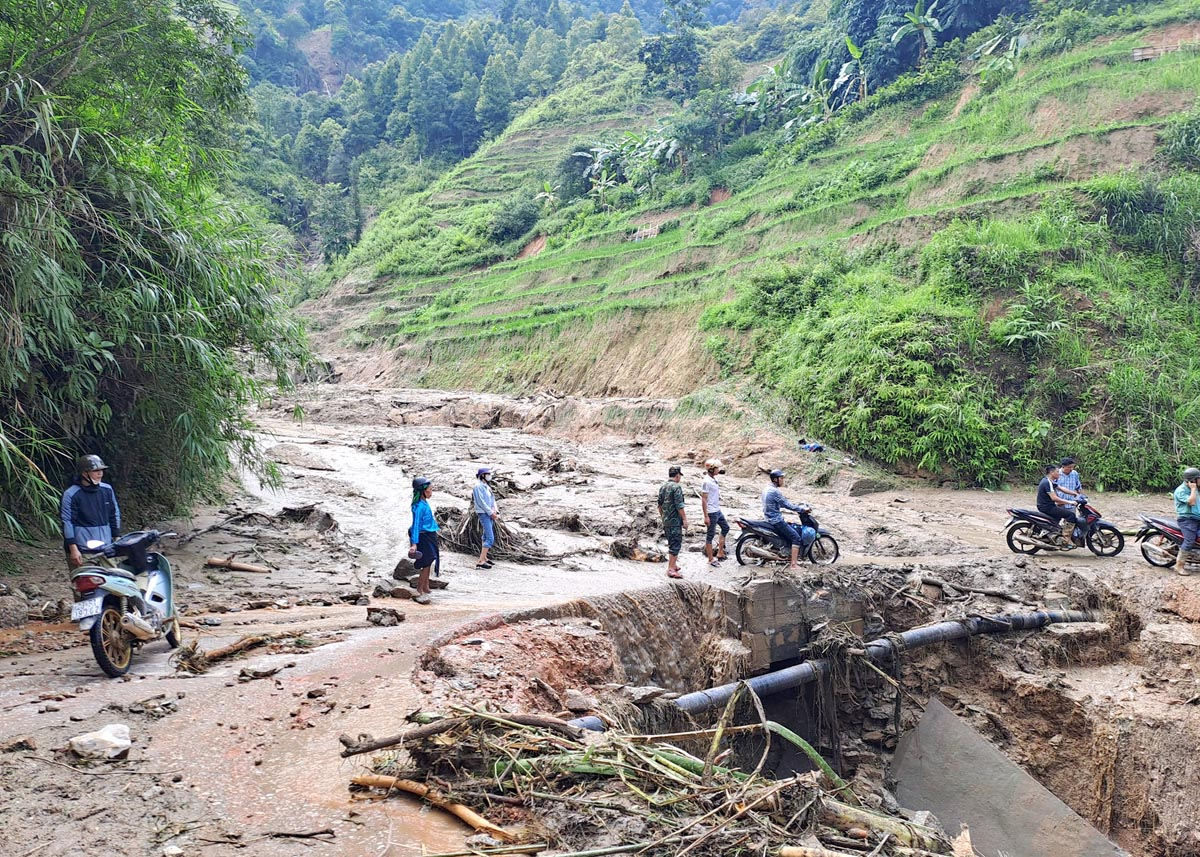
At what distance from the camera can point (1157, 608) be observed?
1085 centimetres

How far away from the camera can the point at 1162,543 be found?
→ 11922mm

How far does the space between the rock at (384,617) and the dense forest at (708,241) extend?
339cm

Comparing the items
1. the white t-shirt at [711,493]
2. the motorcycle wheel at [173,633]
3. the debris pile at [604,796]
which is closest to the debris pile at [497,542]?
the white t-shirt at [711,493]

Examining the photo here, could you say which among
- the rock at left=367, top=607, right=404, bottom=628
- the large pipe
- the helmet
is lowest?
the large pipe


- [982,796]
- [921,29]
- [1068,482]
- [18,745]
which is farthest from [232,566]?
[921,29]

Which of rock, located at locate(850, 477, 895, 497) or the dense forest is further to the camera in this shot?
rock, located at locate(850, 477, 895, 497)

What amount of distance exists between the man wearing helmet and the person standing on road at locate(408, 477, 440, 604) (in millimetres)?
3194

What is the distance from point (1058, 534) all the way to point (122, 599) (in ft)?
43.7

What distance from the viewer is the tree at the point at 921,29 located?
37.1m

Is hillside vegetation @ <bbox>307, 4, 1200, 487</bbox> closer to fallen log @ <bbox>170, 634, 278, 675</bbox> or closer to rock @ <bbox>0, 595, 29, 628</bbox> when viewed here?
fallen log @ <bbox>170, 634, 278, 675</bbox>

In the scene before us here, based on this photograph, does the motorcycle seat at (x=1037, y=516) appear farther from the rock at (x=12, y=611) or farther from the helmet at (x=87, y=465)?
the rock at (x=12, y=611)

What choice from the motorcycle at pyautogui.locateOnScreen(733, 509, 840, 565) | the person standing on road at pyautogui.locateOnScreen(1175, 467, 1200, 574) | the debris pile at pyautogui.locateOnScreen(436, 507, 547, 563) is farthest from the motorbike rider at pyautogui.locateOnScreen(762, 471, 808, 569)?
the person standing on road at pyautogui.locateOnScreen(1175, 467, 1200, 574)

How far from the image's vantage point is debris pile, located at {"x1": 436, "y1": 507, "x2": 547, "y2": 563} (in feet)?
40.1

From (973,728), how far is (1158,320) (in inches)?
560
